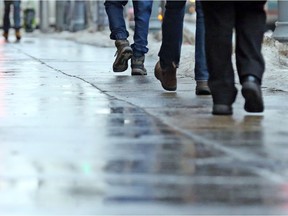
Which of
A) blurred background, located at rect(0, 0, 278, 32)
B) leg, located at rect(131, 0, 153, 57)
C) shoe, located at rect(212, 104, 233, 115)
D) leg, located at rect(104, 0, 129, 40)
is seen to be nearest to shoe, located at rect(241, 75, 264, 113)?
shoe, located at rect(212, 104, 233, 115)

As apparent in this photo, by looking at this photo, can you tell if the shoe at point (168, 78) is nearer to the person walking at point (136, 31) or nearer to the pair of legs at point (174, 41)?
the pair of legs at point (174, 41)

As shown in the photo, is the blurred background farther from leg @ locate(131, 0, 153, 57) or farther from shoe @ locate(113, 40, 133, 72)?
shoe @ locate(113, 40, 133, 72)

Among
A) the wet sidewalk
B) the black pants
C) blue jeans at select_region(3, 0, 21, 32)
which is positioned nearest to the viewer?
the wet sidewalk

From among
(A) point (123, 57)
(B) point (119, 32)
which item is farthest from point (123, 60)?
(B) point (119, 32)

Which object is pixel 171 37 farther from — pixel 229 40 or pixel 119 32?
pixel 119 32

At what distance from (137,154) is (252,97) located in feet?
5.46

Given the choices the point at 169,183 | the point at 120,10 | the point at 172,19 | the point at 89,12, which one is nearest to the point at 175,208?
the point at 169,183

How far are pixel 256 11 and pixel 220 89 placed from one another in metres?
0.58

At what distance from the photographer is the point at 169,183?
4203 millimetres

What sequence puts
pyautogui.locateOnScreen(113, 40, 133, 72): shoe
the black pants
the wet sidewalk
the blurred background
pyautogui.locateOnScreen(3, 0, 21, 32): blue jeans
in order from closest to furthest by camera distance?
the wet sidewalk → the black pants → pyautogui.locateOnScreen(113, 40, 133, 72): shoe → pyautogui.locateOnScreen(3, 0, 21, 32): blue jeans → the blurred background

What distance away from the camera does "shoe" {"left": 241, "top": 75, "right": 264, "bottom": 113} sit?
20.8ft

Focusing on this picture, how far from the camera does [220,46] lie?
21.2 feet

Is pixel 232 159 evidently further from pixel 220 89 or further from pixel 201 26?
pixel 201 26

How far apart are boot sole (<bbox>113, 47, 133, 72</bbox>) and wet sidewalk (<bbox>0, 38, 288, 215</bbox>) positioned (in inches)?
67.2
